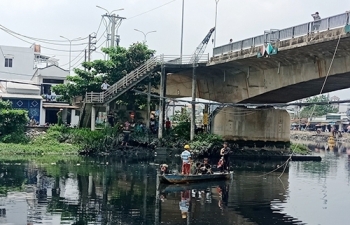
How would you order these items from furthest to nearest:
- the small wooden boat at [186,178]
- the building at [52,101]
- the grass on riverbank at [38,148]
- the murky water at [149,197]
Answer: the building at [52,101], the grass on riverbank at [38,148], the small wooden boat at [186,178], the murky water at [149,197]

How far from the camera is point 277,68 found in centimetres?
3788

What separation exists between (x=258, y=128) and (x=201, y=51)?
8.38 meters

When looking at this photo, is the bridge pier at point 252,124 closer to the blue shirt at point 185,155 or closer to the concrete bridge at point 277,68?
the concrete bridge at point 277,68

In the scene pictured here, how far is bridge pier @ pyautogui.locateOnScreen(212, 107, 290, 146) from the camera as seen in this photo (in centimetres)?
4588

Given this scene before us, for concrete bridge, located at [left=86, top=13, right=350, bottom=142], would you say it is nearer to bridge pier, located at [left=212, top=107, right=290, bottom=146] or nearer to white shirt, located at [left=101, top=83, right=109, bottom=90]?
bridge pier, located at [left=212, top=107, right=290, bottom=146]

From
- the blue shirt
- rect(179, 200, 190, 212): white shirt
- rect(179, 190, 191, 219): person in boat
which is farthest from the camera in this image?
the blue shirt

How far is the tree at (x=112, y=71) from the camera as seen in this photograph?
46938mm

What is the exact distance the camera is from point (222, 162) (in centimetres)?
3000

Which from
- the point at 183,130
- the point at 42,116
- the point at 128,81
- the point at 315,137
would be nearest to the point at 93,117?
the point at 128,81

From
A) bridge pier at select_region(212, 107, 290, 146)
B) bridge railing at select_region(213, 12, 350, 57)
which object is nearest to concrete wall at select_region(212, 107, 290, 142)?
bridge pier at select_region(212, 107, 290, 146)

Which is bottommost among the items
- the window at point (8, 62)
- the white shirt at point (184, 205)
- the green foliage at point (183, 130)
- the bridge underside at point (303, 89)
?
the white shirt at point (184, 205)

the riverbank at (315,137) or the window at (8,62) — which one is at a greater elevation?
the window at (8,62)

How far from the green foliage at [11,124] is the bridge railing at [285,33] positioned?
1616 centimetres

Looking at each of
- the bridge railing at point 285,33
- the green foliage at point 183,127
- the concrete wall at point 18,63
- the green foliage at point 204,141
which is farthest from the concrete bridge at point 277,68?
the concrete wall at point 18,63
